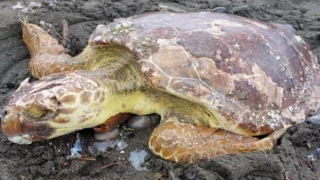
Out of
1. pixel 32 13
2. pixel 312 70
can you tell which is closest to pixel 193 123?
pixel 312 70

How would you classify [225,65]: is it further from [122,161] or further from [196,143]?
[122,161]

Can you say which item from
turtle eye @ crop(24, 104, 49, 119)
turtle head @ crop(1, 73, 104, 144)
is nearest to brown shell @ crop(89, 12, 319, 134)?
turtle head @ crop(1, 73, 104, 144)

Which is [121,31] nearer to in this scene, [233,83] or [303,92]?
[233,83]

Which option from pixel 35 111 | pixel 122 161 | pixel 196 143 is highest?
pixel 35 111

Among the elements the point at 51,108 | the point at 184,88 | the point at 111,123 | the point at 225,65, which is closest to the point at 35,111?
the point at 51,108

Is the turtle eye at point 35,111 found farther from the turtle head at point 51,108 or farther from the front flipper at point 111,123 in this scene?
the front flipper at point 111,123

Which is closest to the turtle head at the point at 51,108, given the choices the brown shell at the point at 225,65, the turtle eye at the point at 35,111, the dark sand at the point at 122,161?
the turtle eye at the point at 35,111

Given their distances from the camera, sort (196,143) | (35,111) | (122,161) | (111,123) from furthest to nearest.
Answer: (111,123) → (122,161) → (196,143) → (35,111)

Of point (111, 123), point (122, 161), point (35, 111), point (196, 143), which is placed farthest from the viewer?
point (111, 123)
